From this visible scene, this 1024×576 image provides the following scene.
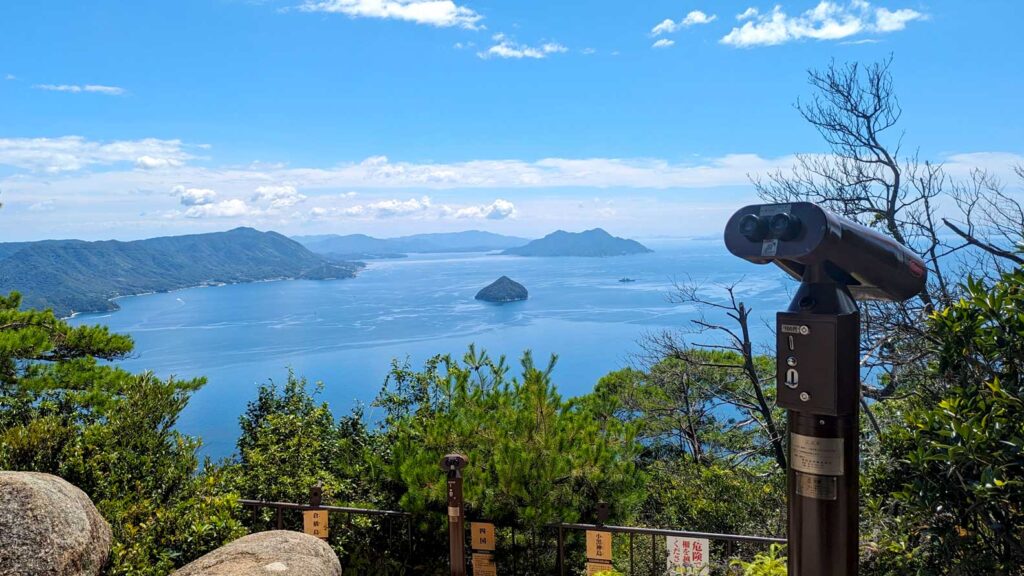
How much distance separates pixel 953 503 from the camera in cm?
171

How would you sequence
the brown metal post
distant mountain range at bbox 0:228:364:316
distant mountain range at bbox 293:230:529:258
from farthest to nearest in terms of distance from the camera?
distant mountain range at bbox 293:230:529:258, distant mountain range at bbox 0:228:364:316, the brown metal post

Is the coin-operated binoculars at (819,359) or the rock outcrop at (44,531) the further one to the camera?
the rock outcrop at (44,531)

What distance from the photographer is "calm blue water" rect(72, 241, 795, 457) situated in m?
31.8

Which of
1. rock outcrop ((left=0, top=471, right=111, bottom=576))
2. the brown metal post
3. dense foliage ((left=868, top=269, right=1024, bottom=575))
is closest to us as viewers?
dense foliage ((left=868, top=269, right=1024, bottom=575))

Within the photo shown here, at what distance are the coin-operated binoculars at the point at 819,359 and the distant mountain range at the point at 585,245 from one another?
109 meters

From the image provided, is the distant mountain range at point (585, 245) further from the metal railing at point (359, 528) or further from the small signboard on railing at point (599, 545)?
the small signboard on railing at point (599, 545)

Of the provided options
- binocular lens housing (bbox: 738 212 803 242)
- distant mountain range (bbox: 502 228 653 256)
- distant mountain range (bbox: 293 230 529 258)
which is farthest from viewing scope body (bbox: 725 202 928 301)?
distant mountain range (bbox: 293 230 529 258)

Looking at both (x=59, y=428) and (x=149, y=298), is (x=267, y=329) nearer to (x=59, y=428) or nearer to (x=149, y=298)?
(x=149, y=298)

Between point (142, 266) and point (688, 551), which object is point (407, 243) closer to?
point (142, 266)

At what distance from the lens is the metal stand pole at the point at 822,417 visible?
1.23m

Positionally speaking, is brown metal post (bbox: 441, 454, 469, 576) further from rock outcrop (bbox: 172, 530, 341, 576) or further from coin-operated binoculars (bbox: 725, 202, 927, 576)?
coin-operated binoculars (bbox: 725, 202, 927, 576)

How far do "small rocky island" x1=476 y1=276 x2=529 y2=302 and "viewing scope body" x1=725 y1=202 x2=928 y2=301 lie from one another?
58.7 metres

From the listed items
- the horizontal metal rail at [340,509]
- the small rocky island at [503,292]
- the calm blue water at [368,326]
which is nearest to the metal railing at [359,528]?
the horizontal metal rail at [340,509]

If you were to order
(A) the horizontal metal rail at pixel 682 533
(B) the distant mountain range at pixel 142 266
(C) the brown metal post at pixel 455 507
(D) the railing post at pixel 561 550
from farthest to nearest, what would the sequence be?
(B) the distant mountain range at pixel 142 266, (D) the railing post at pixel 561 550, (C) the brown metal post at pixel 455 507, (A) the horizontal metal rail at pixel 682 533
